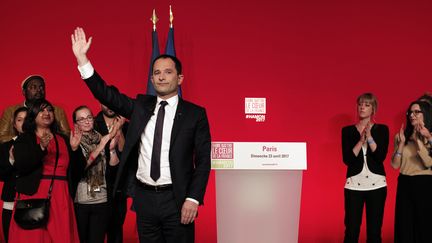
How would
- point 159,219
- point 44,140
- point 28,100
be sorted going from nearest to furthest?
point 159,219, point 44,140, point 28,100

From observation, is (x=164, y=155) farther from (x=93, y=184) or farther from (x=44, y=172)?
(x=93, y=184)

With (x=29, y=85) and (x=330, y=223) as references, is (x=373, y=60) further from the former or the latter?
(x=29, y=85)

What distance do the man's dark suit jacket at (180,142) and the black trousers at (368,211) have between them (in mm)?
2068

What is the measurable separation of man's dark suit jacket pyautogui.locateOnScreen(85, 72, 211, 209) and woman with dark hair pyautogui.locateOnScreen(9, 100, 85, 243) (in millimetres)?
849

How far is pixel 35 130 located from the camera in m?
3.05

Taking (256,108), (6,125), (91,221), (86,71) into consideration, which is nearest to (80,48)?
(86,71)

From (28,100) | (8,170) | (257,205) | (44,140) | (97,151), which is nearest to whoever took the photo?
(44,140)

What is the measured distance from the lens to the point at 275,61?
538 centimetres

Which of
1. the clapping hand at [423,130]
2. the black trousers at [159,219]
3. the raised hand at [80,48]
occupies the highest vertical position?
the raised hand at [80,48]

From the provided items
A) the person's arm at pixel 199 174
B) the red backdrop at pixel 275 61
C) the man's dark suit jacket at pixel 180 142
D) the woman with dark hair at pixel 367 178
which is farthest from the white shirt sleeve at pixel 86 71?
the red backdrop at pixel 275 61

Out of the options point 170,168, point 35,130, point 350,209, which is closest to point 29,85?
point 35,130

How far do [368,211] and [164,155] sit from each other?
234cm

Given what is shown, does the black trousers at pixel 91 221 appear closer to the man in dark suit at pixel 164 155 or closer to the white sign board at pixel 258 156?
the white sign board at pixel 258 156

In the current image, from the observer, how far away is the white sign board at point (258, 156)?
346 centimetres
